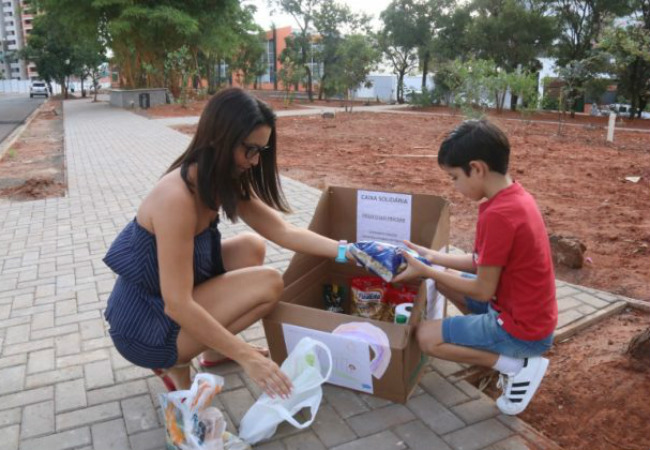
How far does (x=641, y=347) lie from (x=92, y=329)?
306 cm

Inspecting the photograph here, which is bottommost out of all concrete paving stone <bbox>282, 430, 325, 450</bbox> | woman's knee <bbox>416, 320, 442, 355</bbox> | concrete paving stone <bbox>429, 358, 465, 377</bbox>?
concrete paving stone <bbox>282, 430, 325, 450</bbox>

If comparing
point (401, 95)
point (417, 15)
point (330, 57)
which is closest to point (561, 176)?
point (417, 15)

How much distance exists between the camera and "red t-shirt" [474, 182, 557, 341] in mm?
2066

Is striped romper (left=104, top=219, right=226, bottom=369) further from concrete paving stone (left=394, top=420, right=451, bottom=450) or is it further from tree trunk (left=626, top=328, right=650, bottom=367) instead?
tree trunk (left=626, top=328, right=650, bottom=367)

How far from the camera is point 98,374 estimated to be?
9.03 ft

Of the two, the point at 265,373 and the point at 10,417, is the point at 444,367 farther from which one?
the point at 10,417

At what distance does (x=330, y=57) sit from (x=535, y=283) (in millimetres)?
35825

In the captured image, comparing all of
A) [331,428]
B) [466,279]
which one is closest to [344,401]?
[331,428]

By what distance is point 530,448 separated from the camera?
2133 millimetres

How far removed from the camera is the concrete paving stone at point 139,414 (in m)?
2.32

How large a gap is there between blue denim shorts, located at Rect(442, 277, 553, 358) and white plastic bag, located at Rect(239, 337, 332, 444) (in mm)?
566

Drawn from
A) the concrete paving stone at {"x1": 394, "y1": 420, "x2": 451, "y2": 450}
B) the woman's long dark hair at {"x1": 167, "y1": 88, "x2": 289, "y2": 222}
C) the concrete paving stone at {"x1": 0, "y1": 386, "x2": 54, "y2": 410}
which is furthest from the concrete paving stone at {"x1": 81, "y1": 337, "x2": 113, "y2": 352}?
the concrete paving stone at {"x1": 394, "y1": 420, "x2": 451, "y2": 450}

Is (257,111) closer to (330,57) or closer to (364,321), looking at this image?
(364,321)

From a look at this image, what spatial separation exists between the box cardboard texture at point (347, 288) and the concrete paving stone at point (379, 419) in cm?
6
